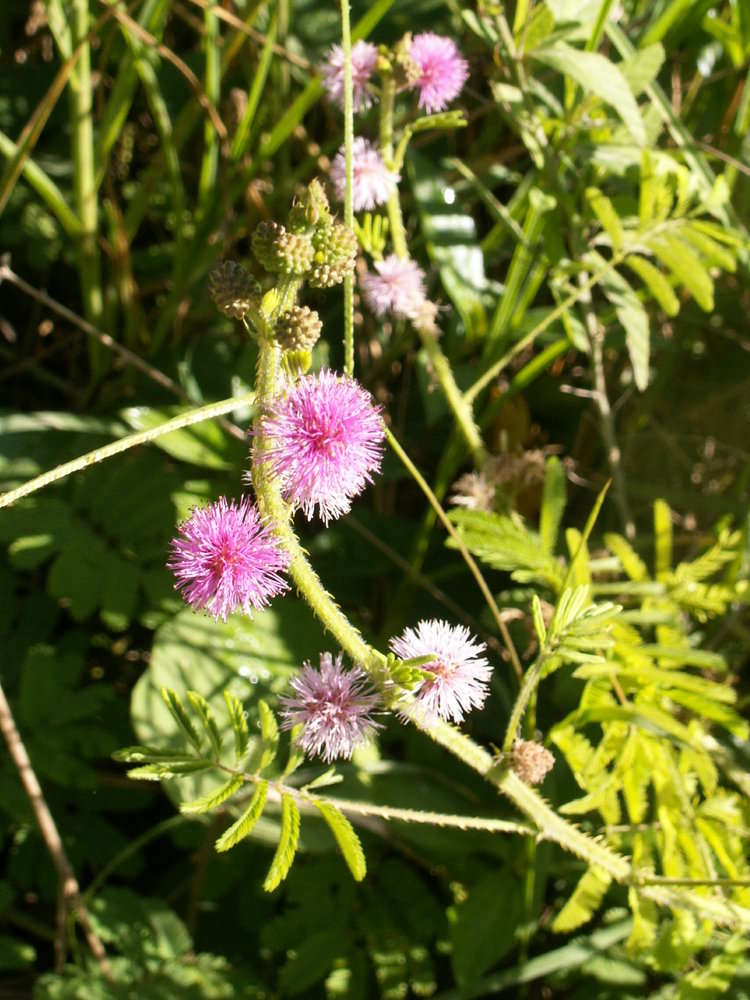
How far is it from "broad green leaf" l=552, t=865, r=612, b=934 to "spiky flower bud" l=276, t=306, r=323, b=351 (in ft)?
2.61

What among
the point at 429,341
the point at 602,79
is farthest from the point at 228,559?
the point at 602,79

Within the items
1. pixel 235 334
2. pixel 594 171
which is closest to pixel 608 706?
pixel 594 171

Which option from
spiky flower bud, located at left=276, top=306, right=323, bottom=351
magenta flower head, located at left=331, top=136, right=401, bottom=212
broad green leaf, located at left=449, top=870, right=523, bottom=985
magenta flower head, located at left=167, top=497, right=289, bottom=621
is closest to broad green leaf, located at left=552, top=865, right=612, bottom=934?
broad green leaf, located at left=449, top=870, right=523, bottom=985

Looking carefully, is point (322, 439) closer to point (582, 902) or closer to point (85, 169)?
point (582, 902)

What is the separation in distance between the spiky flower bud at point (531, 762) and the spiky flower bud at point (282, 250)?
1.77ft

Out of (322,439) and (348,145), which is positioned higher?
(348,145)

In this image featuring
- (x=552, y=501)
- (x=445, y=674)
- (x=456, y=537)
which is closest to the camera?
(x=445, y=674)

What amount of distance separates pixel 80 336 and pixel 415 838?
123 centimetres

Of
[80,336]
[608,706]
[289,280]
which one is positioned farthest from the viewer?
[80,336]

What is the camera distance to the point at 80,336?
2137mm

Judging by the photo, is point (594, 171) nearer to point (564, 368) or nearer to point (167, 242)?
point (564, 368)

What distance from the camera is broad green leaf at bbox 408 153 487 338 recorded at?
1.75m

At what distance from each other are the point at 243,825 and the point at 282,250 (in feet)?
1.67

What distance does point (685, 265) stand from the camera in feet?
4.82
